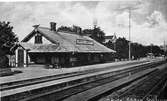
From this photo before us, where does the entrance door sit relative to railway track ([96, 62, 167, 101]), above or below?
above

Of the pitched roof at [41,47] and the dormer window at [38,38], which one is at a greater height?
the dormer window at [38,38]

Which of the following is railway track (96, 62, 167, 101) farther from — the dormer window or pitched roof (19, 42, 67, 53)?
the dormer window

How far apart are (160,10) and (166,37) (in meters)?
1.56

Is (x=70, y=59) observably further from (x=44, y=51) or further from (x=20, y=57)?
(x=20, y=57)

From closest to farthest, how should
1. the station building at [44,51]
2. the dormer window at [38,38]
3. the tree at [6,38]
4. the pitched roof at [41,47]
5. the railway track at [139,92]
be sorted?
1. the railway track at [139,92]
2. the pitched roof at [41,47]
3. the station building at [44,51]
4. the tree at [6,38]
5. the dormer window at [38,38]

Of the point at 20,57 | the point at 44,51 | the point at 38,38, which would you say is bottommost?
the point at 20,57

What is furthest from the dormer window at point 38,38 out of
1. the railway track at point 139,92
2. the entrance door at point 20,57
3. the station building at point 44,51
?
the railway track at point 139,92

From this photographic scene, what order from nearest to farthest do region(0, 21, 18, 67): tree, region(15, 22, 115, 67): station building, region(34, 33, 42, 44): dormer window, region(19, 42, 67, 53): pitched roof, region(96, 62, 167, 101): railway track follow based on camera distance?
region(96, 62, 167, 101): railway track < region(19, 42, 67, 53): pitched roof < region(15, 22, 115, 67): station building < region(0, 21, 18, 67): tree < region(34, 33, 42, 44): dormer window

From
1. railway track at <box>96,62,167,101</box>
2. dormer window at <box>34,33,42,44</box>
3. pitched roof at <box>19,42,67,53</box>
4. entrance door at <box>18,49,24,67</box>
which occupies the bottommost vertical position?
railway track at <box>96,62,167,101</box>

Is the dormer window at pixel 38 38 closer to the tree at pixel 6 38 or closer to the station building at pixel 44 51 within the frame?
the station building at pixel 44 51

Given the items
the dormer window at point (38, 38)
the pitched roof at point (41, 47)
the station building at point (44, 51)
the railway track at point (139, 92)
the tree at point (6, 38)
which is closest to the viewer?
the railway track at point (139, 92)

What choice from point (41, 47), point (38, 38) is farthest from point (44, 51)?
point (38, 38)

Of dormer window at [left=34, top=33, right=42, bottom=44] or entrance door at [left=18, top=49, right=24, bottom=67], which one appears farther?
dormer window at [left=34, top=33, right=42, bottom=44]

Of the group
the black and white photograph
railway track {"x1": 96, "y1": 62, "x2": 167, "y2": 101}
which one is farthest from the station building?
railway track {"x1": 96, "y1": 62, "x2": 167, "y2": 101}
